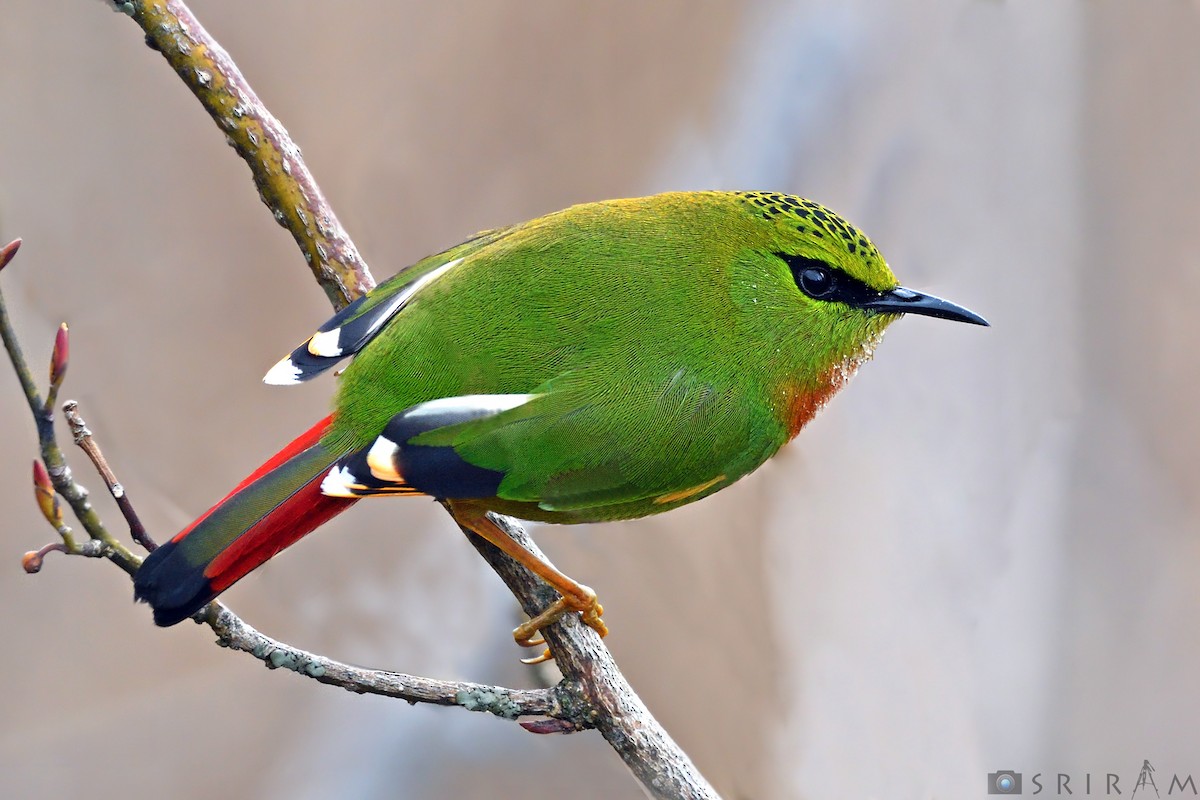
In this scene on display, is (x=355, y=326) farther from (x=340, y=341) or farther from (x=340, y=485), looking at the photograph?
(x=340, y=485)

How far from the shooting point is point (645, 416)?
1678 mm

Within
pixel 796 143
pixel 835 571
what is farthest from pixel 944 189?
pixel 835 571

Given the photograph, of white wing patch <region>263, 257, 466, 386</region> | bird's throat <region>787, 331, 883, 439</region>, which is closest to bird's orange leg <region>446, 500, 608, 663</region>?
white wing patch <region>263, 257, 466, 386</region>

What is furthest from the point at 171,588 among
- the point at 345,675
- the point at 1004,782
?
the point at 1004,782

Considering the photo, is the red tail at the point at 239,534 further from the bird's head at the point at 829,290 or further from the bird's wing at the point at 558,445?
the bird's head at the point at 829,290

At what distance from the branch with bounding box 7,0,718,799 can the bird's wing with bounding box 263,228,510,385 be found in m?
0.16

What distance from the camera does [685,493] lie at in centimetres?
176

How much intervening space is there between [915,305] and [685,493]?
48 cm

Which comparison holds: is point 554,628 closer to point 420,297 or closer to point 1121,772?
point 420,297

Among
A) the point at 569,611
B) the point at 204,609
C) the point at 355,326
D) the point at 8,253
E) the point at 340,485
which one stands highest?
the point at 8,253

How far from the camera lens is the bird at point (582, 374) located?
163 cm

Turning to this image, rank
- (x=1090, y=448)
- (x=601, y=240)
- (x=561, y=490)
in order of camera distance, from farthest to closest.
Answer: (x=1090, y=448), (x=601, y=240), (x=561, y=490)

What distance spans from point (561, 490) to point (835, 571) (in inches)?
52.8

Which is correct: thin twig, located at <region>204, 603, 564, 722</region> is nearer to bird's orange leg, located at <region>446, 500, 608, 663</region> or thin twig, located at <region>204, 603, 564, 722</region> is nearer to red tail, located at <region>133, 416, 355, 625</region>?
red tail, located at <region>133, 416, 355, 625</region>
